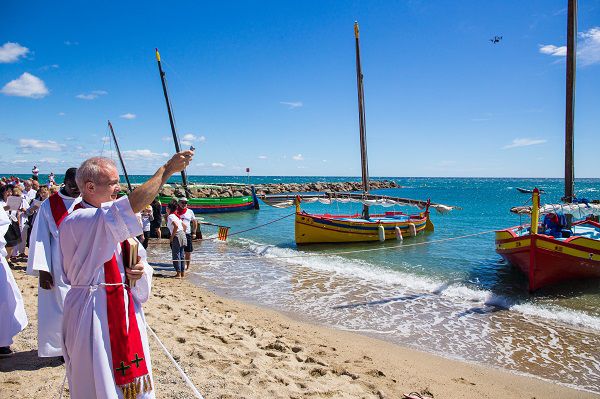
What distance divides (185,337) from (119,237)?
155 inches

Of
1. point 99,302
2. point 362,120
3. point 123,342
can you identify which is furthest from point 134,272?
point 362,120

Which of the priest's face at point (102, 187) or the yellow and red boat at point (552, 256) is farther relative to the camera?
the yellow and red boat at point (552, 256)

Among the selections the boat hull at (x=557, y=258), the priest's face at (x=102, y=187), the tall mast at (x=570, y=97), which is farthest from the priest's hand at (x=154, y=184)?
the tall mast at (x=570, y=97)

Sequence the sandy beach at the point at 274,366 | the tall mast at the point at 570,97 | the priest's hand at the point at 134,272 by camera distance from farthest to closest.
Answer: the tall mast at the point at 570,97
the sandy beach at the point at 274,366
the priest's hand at the point at 134,272

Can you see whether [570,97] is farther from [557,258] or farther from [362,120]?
[362,120]

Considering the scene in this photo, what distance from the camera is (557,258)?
10.5 m

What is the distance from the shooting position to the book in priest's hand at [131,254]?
224 cm

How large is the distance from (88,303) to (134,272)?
0.88ft

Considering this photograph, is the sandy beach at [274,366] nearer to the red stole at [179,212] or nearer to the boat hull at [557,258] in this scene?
the red stole at [179,212]

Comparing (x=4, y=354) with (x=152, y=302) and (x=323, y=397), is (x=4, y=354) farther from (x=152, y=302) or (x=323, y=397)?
(x=323, y=397)

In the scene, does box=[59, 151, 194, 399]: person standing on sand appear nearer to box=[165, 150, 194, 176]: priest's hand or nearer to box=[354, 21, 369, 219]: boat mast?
box=[165, 150, 194, 176]: priest's hand

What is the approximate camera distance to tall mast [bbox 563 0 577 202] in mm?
12922

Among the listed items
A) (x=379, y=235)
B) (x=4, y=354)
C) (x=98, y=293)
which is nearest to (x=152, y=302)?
(x=4, y=354)

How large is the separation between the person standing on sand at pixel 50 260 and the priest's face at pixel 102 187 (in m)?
1.46
